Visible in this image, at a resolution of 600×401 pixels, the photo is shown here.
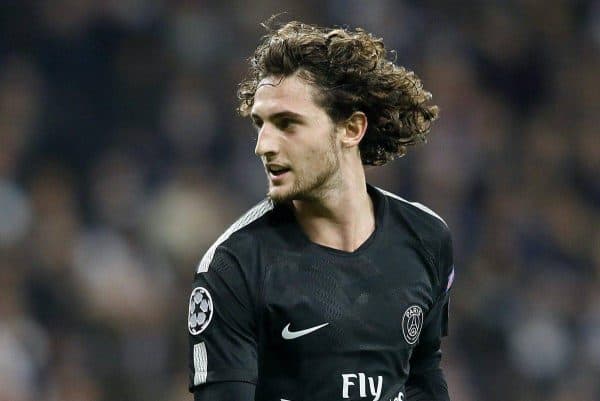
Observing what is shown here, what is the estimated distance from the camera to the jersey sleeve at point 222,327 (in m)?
2.76

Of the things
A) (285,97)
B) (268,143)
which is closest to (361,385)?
(268,143)

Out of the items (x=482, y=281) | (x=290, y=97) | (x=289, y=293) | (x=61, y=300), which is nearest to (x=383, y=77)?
(x=290, y=97)

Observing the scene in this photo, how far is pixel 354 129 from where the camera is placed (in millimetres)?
3092

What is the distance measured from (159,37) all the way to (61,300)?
6.86 feet

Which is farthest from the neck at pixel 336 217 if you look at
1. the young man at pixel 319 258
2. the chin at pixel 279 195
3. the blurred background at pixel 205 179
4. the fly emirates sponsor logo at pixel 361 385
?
the blurred background at pixel 205 179

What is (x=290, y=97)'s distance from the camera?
291 centimetres

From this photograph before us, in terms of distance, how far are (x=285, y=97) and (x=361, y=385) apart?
76 centimetres

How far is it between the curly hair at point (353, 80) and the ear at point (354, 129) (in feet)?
0.07

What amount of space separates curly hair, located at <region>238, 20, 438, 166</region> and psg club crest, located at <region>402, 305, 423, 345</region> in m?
0.47

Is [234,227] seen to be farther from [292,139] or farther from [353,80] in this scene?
[353,80]

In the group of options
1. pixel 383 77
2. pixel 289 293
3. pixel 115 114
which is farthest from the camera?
pixel 115 114

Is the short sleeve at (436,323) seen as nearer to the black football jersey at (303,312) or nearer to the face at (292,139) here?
the black football jersey at (303,312)

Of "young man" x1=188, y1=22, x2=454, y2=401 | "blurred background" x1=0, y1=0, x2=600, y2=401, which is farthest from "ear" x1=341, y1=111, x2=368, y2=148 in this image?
"blurred background" x1=0, y1=0, x2=600, y2=401

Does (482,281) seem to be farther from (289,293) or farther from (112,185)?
(289,293)
